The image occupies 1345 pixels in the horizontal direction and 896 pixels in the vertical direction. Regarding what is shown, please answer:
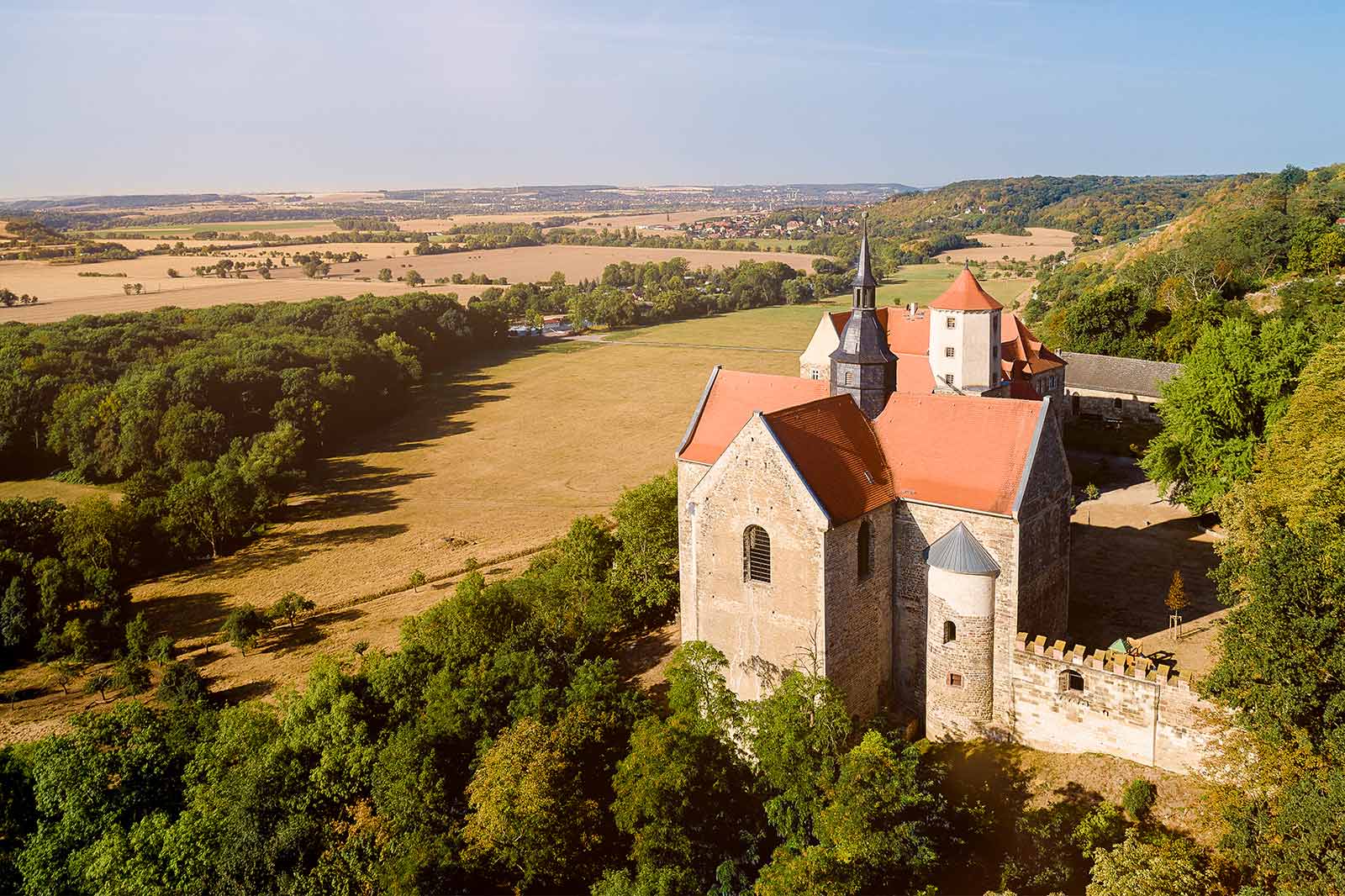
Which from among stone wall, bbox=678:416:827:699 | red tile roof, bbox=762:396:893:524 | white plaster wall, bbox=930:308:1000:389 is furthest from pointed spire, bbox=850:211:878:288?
white plaster wall, bbox=930:308:1000:389

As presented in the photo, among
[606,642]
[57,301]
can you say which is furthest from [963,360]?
[57,301]

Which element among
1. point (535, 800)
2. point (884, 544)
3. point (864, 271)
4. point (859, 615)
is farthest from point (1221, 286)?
point (535, 800)

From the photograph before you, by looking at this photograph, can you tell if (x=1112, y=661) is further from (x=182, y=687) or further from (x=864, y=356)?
(x=182, y=687)

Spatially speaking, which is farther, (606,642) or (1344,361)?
(606,642)

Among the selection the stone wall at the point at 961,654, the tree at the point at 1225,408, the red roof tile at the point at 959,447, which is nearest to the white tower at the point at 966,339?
the tree at the point at 1225,408

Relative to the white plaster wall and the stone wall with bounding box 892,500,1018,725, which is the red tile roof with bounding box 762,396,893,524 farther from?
the white plaster wall

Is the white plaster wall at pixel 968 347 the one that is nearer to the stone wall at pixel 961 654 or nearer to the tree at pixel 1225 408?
the tree at pixel 1225 408

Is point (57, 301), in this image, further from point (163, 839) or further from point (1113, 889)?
point (1113, 889)
